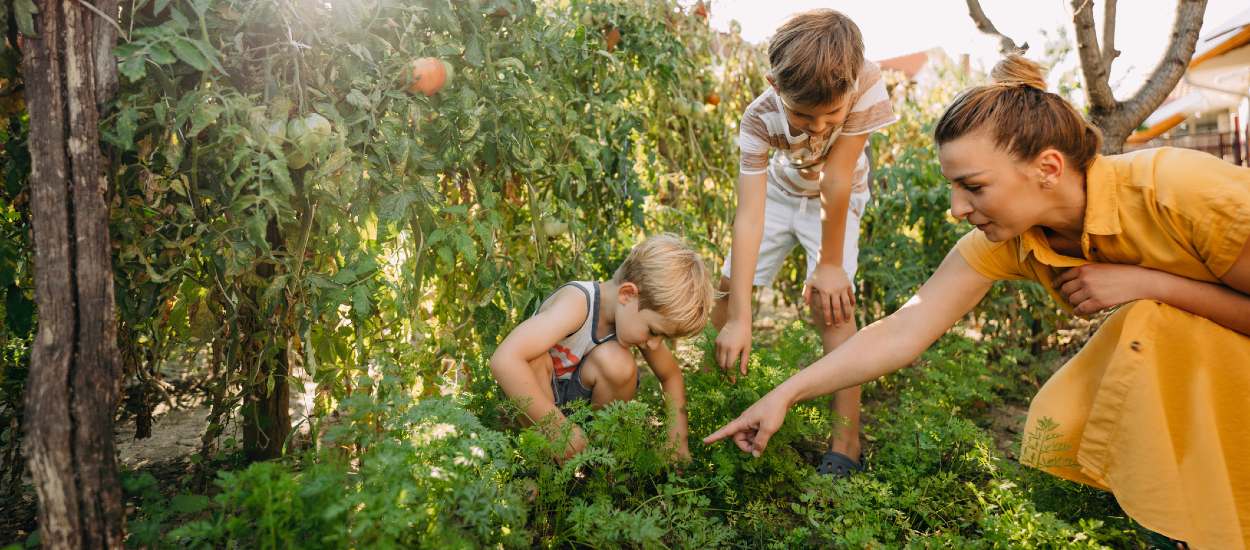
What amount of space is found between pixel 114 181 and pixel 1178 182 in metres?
2.15

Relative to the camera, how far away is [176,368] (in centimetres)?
335

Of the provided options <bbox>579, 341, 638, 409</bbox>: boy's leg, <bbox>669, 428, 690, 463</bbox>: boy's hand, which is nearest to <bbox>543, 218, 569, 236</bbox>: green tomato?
<bbox>579, 341, 638, 409</bbox>: boy's leg

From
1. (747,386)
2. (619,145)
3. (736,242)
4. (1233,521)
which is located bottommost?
(1233,521)

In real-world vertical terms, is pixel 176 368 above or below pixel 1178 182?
below

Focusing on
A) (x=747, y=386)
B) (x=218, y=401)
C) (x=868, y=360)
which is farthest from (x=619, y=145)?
(x=218, y=401)

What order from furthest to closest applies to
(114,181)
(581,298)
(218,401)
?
(581,298)
(218,401)
(114,181)

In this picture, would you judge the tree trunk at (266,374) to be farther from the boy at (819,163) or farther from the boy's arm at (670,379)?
the boy at (819,163)

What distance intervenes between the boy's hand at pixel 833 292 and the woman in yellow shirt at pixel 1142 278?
0.64m

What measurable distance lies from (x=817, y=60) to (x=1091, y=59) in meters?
1.75

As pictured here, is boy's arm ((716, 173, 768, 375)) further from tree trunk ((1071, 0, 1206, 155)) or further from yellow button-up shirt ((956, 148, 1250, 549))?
tree trunk ((1071, 0, 1206, 155))

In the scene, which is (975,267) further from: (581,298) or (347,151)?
(347,151)

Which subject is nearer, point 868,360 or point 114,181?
point 114,181

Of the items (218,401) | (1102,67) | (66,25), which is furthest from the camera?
(1102,67)

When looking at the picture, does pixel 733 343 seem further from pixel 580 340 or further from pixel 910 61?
pixel 910 61
